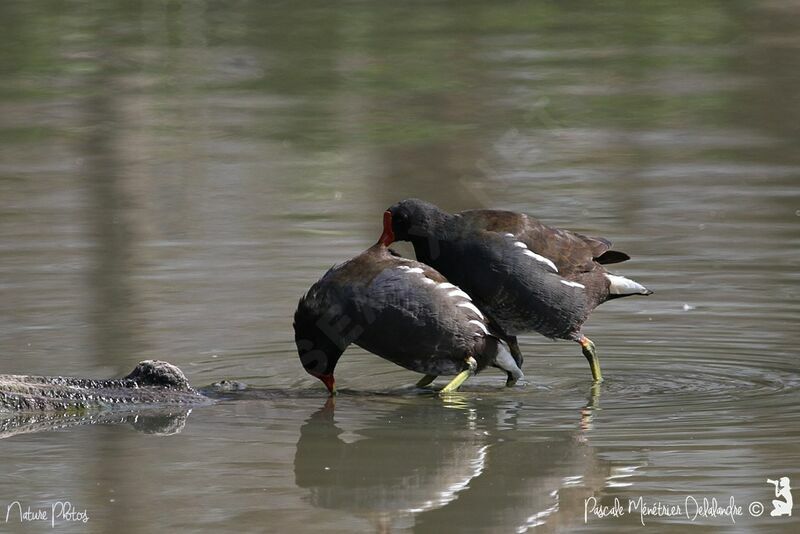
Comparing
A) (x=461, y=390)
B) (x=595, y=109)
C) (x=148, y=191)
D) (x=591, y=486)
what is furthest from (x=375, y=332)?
(x=595, y=109)

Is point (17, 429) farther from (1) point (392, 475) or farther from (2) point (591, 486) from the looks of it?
(2) point (591, 486)

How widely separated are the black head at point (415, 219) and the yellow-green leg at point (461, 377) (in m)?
0.64

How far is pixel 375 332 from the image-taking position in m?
7.17

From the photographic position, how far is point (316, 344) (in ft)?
24.0

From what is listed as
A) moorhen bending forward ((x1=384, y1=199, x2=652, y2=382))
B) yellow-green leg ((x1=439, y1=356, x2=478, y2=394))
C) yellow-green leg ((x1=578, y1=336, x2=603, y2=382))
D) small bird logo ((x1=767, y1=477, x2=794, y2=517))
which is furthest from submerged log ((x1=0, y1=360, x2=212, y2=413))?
small bird logo ((x1=767, y1=477, x2=794, y2=517))

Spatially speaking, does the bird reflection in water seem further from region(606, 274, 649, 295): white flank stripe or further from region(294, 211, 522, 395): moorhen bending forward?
region(606, 274, 649, 295): white flank stripe

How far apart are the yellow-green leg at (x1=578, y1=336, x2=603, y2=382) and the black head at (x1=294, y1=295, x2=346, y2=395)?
3.95 feet

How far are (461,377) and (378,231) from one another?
343 centimetres

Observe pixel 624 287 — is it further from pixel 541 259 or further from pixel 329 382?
pixel 329 382

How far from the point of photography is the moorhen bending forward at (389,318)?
715 cm

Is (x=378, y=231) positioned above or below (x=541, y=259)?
below

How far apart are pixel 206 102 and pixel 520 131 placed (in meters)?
3.40

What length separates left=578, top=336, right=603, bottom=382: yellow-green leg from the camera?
24.8 ft

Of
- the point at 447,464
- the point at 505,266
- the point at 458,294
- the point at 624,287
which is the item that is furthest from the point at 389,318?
the point at 624,287
